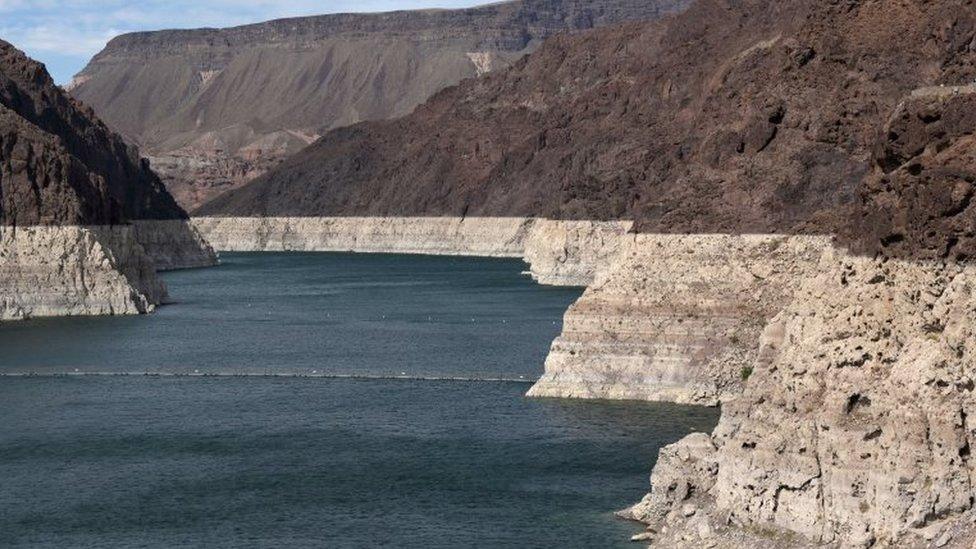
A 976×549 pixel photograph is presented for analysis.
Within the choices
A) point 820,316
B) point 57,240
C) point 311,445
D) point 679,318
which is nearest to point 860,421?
point 820,316

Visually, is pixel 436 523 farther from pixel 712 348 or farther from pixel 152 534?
pixel 712 348

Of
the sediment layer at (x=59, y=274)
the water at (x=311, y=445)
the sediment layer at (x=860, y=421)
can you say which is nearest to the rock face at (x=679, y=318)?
the water at (x=311, y=445)

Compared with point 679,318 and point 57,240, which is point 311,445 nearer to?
point 679,318

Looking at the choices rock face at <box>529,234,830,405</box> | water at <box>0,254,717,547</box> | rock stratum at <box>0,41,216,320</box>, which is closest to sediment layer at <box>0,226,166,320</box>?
rock stratum at <box>0,41,216,320</box>

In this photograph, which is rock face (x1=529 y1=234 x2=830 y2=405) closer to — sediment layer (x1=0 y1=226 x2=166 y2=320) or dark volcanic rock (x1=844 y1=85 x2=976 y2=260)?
dark volcanic rock (x1=844 y1=85 x2=976 y2=260)

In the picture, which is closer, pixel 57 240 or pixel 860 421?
pixel 860 421

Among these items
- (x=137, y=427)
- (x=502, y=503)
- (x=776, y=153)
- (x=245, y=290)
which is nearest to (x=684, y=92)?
(x=245, y=290)
